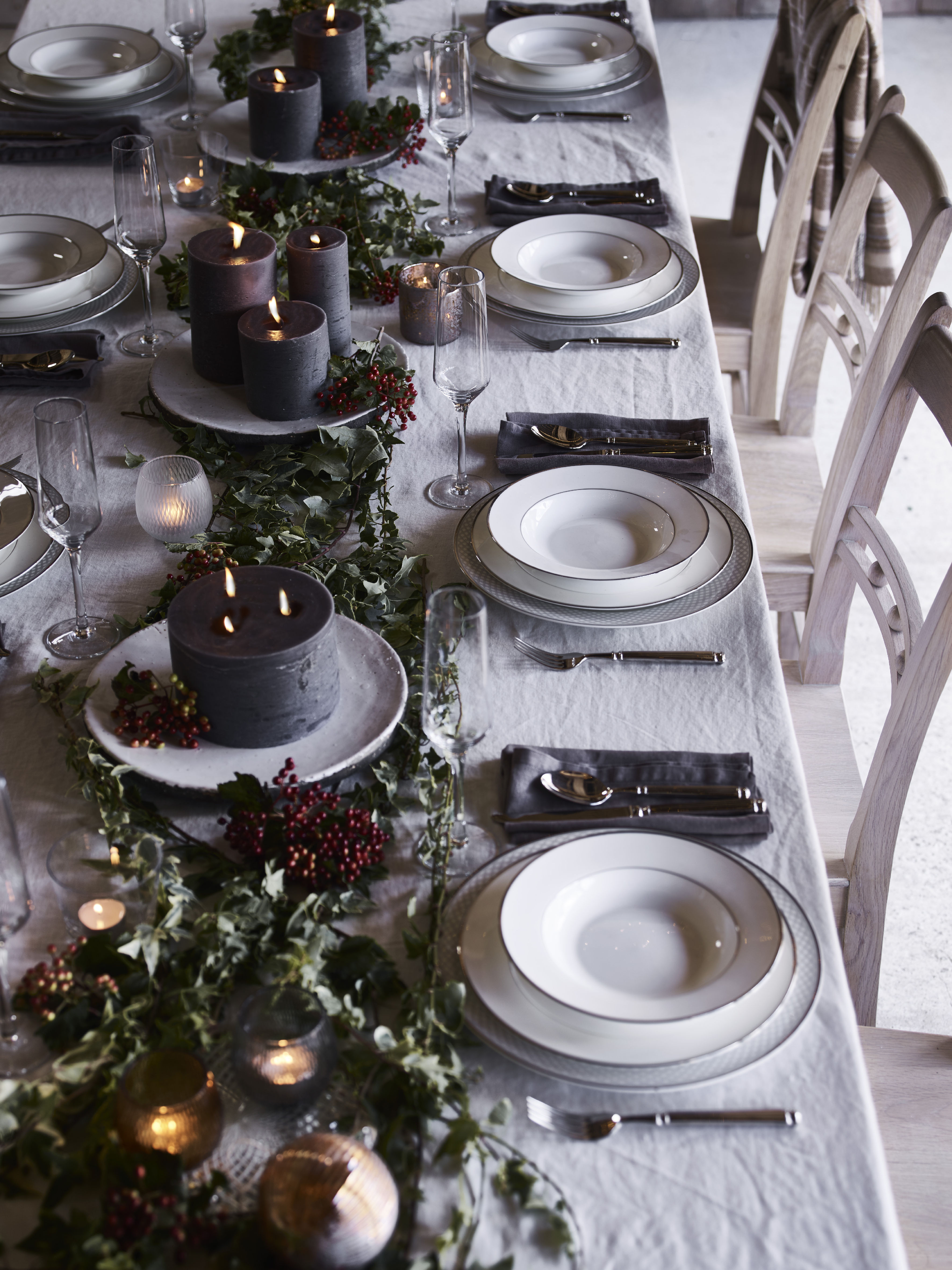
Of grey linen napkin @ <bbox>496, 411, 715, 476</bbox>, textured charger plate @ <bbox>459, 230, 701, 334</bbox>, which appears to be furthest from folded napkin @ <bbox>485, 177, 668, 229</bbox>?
grey linen napkin @ <bbox>496, 411, 715, 476</bbox>

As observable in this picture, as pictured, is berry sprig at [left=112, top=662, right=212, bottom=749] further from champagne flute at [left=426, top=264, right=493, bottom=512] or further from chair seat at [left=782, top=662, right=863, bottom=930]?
chair seat at [left=782, top=662, right=863, bottom=930]

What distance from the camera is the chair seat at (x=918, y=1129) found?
3.78 ft

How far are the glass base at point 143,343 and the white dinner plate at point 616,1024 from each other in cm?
105

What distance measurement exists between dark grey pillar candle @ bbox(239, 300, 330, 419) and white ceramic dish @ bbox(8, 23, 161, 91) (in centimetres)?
110

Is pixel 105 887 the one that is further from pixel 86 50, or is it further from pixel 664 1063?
pixel 86 50

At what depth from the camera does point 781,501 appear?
2.12 m

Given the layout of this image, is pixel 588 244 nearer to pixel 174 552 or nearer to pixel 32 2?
pixel 174 552

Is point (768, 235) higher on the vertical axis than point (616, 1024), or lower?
lower

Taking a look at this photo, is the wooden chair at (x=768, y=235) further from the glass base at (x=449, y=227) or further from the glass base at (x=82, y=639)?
the glass base at (x=82, y=639)

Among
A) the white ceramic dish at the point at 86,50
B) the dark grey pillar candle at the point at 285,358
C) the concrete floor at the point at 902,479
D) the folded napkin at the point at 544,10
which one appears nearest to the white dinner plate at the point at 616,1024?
the dark grey pillar candle at the point at 285,358

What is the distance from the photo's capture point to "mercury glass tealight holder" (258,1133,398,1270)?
0.69 metres

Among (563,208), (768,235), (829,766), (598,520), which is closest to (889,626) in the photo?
(829,766)

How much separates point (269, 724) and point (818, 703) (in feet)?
3.15

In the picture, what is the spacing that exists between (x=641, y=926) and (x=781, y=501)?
1311 mm
